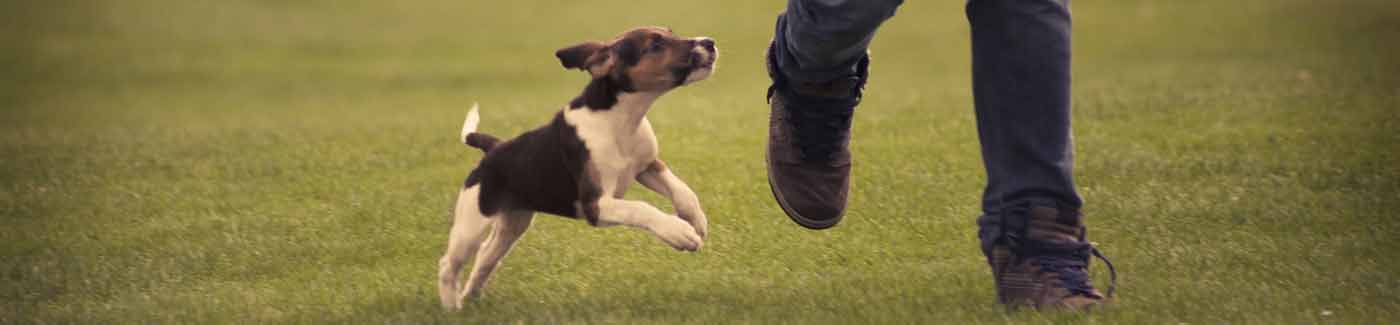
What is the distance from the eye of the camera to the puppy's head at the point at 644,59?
3.08 m

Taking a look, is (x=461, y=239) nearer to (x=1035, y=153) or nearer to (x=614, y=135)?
(x=614, y=135)

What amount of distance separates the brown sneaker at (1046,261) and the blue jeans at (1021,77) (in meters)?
0.04

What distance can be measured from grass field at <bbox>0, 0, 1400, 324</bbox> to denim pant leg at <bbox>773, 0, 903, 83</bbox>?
535 mm

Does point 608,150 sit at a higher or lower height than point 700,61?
lower

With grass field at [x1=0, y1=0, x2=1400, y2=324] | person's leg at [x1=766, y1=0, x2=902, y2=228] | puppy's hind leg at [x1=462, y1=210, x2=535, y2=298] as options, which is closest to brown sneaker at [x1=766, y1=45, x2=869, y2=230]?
person's leg at [x1=766, y1=0, x2=902, y2=228]

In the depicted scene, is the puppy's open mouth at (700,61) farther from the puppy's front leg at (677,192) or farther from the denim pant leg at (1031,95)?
the denim pant leg at (1031,95)

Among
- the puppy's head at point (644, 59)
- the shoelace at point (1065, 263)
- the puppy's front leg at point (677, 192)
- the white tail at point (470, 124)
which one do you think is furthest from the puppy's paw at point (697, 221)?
the shoelace at point (1065, 263)

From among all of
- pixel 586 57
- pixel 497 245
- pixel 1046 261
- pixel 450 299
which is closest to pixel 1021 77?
pixel 1046 261

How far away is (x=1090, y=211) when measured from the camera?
15.1 ft

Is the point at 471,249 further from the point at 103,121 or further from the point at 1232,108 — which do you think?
the point at 103,121

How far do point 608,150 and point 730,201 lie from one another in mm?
1866

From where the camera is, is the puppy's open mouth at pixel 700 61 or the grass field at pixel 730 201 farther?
the grass field at pixel 730 201

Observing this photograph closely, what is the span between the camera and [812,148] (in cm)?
365

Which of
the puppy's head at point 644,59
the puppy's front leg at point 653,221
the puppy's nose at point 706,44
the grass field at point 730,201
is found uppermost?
the puppy's nose at point 706,44
